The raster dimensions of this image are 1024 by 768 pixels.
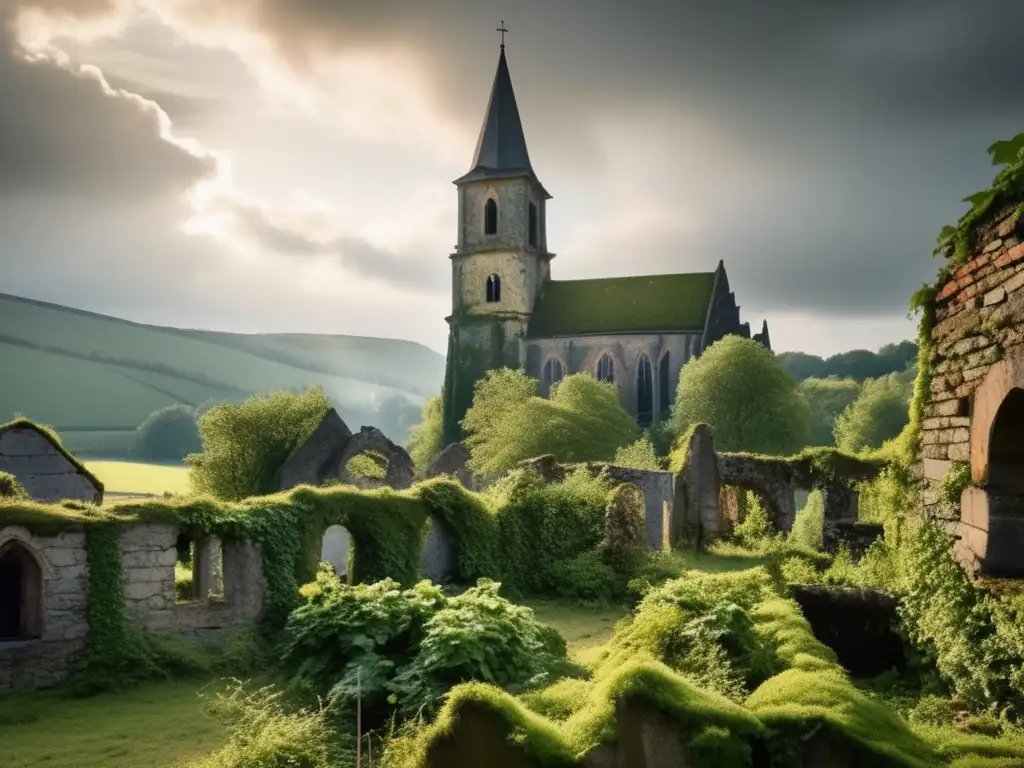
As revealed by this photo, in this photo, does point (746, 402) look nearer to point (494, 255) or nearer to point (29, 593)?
point (494, 255)

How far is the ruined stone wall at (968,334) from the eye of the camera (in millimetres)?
6875

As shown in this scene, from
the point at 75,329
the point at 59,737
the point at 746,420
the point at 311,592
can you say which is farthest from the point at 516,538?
the point at 75,329

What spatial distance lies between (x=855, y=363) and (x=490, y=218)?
195 ft

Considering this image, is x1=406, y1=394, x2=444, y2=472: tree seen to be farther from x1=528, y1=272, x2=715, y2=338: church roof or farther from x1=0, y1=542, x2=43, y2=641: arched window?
x1=0, y1=542, x2=43, y2=641: arched window

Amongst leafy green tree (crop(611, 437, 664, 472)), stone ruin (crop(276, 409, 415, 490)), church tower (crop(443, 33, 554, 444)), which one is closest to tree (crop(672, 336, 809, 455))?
leafy green tree (crop(611, 437, 664, 472))

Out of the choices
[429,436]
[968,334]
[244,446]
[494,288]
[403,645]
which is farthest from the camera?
[429,436]

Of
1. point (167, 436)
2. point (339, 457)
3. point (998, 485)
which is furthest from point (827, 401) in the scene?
point (998, 485)

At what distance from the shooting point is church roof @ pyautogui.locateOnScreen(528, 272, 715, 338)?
5938 centimetres

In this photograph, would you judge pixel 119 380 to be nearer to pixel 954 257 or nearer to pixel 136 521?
pixel 136 521

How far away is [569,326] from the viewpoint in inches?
2409

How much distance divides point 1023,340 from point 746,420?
40.5 meters

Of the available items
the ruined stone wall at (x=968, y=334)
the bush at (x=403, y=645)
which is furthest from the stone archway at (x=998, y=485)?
the bush at (x=403, y=645)

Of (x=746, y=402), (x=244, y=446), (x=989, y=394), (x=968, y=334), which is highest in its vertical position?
(x=746, y=402)

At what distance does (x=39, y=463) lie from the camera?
60.8 feet
